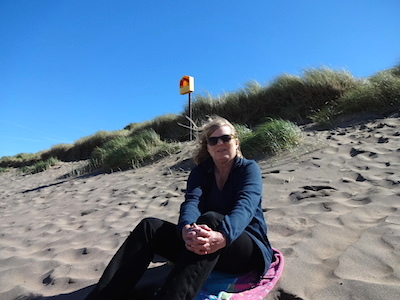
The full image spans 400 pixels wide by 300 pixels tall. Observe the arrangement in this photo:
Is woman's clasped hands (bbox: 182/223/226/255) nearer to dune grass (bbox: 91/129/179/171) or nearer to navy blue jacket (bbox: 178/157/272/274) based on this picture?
navy blue jacket (bbox: 178/157/272/274)

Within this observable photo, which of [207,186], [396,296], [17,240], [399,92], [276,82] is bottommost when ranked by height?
[396,296]

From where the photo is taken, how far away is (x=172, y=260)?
2105mm

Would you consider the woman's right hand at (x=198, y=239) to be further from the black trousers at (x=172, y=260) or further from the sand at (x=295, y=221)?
the sand at (x=295, y=221)

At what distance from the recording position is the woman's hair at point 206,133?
240 centimetres

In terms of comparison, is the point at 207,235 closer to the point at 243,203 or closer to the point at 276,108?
the point at 243,203

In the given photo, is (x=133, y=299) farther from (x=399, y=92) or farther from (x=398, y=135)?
(x=399, y=92)

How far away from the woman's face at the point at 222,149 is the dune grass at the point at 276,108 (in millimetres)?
3139

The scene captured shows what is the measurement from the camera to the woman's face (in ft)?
7.59

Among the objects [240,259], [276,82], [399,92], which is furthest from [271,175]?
[276,82]

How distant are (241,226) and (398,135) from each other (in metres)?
4.42

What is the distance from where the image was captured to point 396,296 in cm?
162

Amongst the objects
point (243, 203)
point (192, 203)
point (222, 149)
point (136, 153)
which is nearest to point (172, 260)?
point (192, 203)

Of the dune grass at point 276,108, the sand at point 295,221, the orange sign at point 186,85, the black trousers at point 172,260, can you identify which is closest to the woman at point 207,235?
the black trousers at point 172,260

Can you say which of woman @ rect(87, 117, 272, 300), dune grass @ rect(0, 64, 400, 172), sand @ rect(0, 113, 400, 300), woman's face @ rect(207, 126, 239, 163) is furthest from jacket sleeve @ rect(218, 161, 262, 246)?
dune grass @ rect(0, 64, 400, 172)
